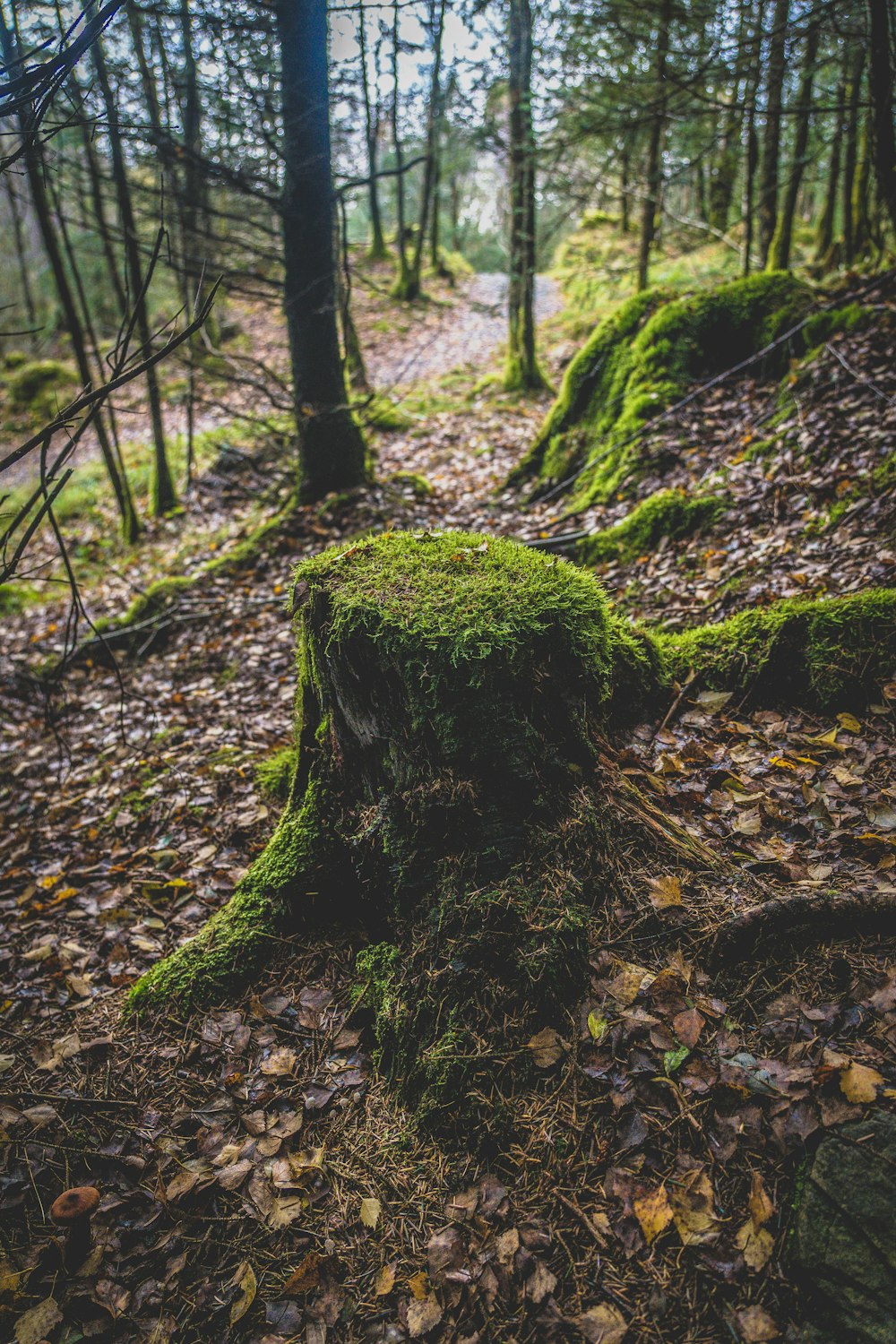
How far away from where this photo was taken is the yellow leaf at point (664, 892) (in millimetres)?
2539

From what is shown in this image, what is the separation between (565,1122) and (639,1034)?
1.19 feet

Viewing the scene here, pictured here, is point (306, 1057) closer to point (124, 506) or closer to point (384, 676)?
point (384, 676)

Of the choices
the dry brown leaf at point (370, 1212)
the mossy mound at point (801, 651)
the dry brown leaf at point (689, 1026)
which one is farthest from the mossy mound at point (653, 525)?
the dry brown leaf at point (370, 1212)

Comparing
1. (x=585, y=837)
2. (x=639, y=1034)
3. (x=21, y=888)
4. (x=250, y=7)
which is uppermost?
(x=250, y=7)

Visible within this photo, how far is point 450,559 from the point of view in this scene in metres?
3.00

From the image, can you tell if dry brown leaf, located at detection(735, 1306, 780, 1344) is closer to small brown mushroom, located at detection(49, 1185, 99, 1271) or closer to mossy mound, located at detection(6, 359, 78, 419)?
small brown mushroom, located at detection(49, 1185, 99, 1271)

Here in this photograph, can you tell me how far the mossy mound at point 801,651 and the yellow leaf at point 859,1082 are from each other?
65.3 inches

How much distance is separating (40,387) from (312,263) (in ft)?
55.5

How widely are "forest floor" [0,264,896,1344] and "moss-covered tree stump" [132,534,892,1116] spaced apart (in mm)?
161

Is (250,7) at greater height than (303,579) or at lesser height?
greater

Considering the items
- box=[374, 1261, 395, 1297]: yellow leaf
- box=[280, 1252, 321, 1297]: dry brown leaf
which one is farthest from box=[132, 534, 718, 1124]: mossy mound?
box=[280, 1252, 321, 1297]: dry brown leaf

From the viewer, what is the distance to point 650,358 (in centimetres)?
653

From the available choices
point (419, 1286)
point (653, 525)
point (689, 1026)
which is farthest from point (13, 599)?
point (689, 1026)

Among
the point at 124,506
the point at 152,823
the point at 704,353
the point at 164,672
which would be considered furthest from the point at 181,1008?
the point at 124,506
